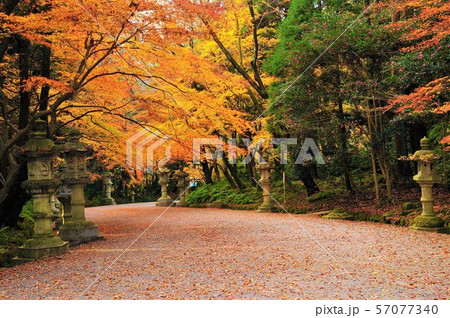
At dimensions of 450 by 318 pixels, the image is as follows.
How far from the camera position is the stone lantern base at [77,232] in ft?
33.1

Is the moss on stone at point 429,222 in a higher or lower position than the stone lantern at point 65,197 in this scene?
lower

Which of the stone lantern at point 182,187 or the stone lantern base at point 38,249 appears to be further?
the stone lantern at point 182,187

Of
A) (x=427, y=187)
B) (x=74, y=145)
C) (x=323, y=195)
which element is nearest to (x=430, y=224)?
(x=427, y=187)

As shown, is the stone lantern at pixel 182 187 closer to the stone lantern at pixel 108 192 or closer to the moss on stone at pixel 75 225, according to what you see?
the stone lantern at pixel 108 192

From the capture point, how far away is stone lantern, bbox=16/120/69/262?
26.9 ft

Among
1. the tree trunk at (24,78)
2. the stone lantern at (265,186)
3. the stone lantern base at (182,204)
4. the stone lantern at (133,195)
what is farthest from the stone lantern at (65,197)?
the stone lantern at (133,195)

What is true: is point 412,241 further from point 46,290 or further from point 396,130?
point 46,290

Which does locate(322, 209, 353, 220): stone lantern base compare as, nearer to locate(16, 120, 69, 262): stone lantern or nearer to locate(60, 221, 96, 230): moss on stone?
locate(60, 221, 96, 230): moss on stone

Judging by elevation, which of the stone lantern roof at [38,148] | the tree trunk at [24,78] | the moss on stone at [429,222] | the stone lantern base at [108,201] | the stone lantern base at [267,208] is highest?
the tree trunk at [24,78]

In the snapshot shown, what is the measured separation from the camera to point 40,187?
8.27m

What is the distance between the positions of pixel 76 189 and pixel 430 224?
8.67 metres

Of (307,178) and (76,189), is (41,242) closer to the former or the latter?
(76,189)

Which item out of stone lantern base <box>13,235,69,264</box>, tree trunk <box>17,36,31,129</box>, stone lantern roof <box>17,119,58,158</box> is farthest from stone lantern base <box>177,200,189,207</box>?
stone lantern roof <box>17,119,58,158</box>

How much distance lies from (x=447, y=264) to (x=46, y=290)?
576 centimetres
